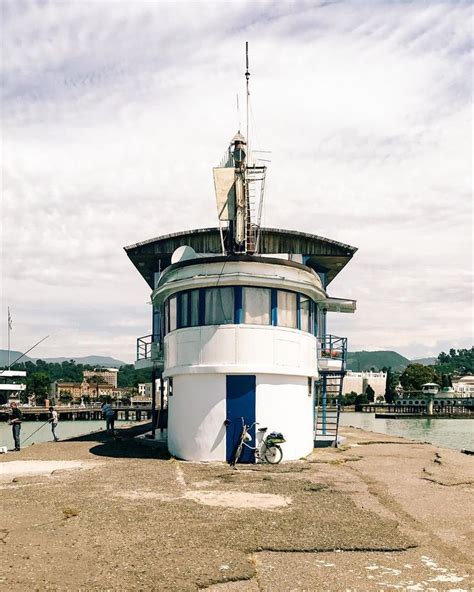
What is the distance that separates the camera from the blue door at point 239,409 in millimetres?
19766

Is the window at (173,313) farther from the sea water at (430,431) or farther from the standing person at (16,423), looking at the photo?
the sea water at (430,431)

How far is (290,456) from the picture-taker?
2056 centimetres

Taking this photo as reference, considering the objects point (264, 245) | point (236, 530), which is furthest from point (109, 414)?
point (236, 530)

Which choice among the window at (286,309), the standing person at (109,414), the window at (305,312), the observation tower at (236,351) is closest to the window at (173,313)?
the observation tower at (236,351)

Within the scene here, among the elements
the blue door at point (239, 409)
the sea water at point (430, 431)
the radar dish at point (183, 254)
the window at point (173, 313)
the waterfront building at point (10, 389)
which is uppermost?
the radar dish at point (183, 254)

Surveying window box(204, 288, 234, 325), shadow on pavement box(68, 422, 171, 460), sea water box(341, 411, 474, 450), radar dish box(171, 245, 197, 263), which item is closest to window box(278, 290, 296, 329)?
window box(204, 288, 234, 325)

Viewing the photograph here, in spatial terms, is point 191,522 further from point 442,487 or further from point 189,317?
point 189,317

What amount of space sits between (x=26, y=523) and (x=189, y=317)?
1015cm

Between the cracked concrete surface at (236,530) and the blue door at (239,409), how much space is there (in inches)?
51.9

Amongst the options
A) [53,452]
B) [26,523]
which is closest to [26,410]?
[53,452]

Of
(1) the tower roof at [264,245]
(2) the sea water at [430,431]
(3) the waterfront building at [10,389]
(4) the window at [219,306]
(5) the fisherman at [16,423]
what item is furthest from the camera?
(3) the waterfront building at [10,389]

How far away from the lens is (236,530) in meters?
11.0

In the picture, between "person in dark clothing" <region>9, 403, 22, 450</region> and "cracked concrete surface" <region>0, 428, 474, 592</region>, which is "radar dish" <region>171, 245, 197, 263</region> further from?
"person in dark clothing" <region>9, 403, 22, 450</region>

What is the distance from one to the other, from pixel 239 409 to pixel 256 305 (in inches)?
127
